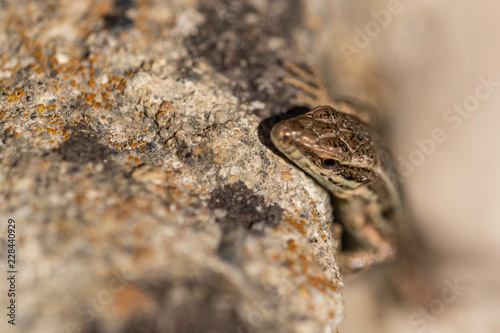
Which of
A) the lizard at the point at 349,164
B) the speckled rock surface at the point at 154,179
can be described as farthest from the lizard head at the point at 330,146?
the speckled rock surface at the point at 154,179

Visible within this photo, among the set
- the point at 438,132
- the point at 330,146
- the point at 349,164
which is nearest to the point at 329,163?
the point at 330,146

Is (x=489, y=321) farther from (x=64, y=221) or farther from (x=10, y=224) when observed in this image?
(x=10, y=224)

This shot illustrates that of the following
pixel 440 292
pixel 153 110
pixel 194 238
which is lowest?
pixel 440 292

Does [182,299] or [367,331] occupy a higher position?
[182,299]

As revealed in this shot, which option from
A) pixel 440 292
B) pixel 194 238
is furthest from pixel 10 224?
pixel 440 292

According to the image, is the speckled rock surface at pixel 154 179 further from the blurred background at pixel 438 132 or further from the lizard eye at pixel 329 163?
the blurred background at pixel 438 132

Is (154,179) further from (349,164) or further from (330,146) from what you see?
(349,164)

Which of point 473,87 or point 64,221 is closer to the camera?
point 64,221
